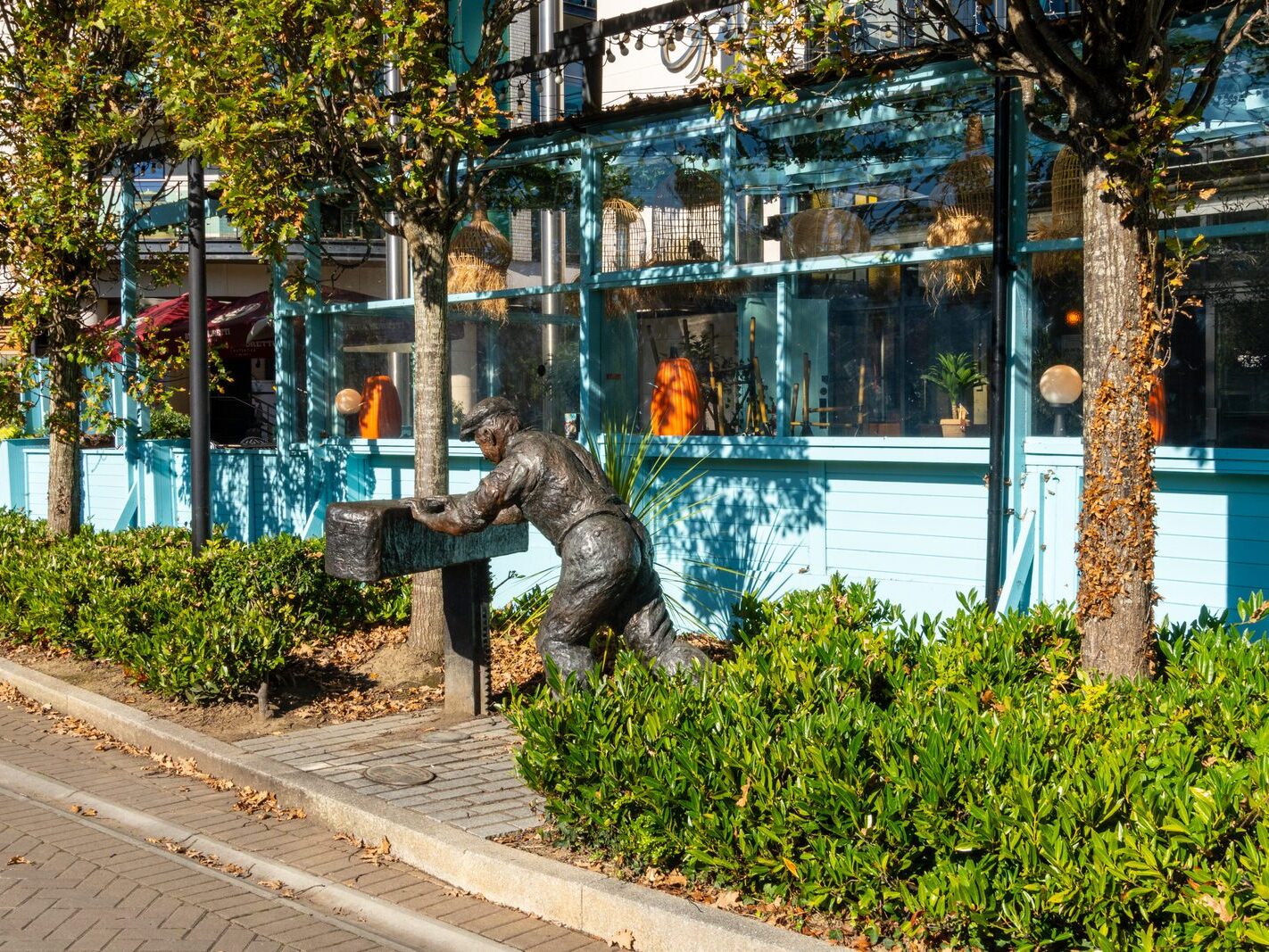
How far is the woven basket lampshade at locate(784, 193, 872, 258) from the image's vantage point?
360 inches

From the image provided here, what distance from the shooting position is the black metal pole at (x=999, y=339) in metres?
8.18

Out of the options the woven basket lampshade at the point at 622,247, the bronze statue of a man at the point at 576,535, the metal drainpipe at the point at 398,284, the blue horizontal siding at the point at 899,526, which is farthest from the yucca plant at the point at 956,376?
the metal drainpipe at the point at 398,284

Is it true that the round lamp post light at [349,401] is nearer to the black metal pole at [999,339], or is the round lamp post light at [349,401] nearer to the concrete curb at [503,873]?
the concrete curb at [503,873]

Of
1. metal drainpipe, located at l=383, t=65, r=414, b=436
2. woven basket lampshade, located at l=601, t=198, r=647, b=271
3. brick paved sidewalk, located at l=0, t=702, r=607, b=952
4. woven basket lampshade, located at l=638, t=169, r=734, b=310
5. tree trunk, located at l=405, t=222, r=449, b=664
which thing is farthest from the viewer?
metal drainpipe, located at l=383, t=65, r=414, b=436

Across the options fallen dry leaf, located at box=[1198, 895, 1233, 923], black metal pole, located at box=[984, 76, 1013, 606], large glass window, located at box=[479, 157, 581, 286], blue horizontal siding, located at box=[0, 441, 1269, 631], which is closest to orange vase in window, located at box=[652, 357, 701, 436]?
blue horizontal siding, located at box=[0, 441, 1269, 631]

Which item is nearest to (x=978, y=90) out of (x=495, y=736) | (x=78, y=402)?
(x=495, y=736)

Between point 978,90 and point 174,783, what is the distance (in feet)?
20.3

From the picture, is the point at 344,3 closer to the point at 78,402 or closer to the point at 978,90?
the point at 978,90

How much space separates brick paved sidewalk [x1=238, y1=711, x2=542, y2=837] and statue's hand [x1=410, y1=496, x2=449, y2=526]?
1234mm

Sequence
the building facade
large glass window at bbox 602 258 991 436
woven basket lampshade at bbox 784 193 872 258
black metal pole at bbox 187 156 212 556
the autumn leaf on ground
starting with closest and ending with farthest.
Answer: the autumn leaf on ground, the building facade, large glass window at bbox 602 258 991 436, woven basket lampshade at bbox 784 193 872 258, black metal pole at bbox 187 156 212 556

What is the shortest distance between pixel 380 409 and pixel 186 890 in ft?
24.0

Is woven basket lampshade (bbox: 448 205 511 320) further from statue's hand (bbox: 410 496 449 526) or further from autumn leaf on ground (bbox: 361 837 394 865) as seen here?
autumn leaf on ground (bbox: 361 837 394 865)

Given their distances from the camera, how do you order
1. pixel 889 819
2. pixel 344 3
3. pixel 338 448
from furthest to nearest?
pixel 338 448, pixel 344 3, pixel 889 819

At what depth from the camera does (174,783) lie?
7098 mm
